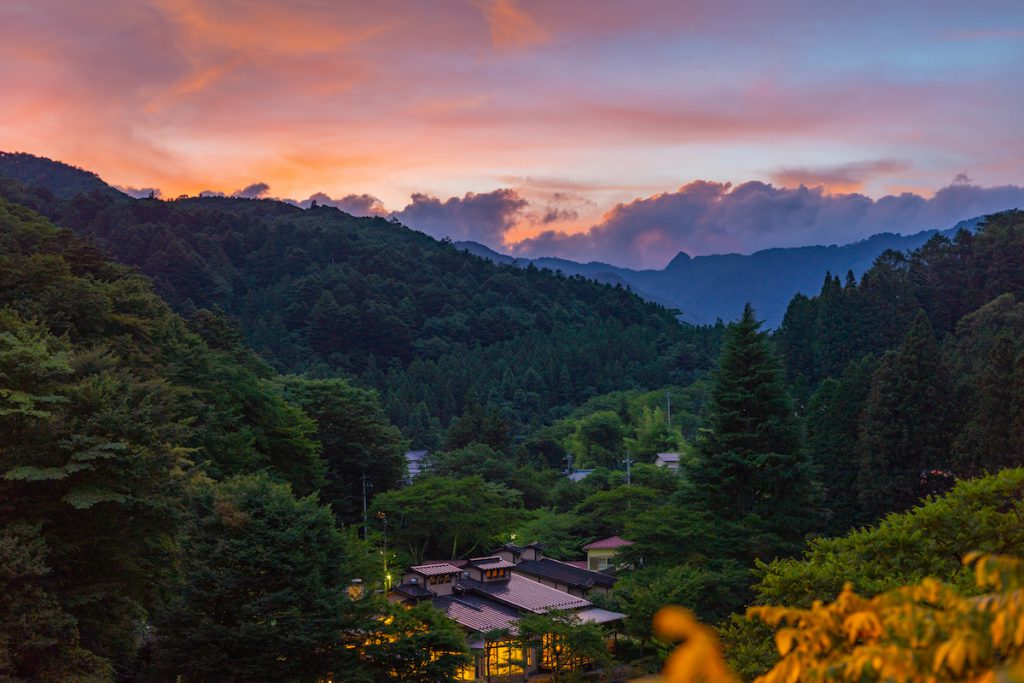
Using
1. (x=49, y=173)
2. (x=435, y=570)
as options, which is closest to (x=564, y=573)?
(x=435, y=570)

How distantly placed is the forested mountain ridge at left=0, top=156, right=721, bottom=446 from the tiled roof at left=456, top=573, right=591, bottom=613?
3625cm

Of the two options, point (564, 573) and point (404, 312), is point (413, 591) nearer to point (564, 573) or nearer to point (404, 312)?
point (564, 573)

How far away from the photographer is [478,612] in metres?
22.4

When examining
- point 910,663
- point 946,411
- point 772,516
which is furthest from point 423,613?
point 946,411

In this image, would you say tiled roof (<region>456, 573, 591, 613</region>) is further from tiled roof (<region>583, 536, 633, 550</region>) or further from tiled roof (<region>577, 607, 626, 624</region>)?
tiled roof (<region>583, 536, 633, 550</region>)

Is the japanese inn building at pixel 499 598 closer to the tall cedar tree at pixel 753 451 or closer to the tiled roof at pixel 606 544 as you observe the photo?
the tiled roof at pixel 606 544

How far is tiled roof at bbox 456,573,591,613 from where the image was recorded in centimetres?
2352

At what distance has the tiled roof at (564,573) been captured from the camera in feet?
90.7

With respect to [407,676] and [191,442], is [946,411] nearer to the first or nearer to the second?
[407,676]

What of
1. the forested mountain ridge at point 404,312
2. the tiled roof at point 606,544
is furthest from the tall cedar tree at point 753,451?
the forested mountain ridge at point 404,312

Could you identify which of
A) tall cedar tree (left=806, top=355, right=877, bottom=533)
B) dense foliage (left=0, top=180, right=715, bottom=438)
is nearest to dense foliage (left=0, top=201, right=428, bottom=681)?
tall cedar tree (left=806, top=355, right=877, bottom=533)

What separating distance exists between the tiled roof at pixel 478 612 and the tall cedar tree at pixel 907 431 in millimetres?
14545

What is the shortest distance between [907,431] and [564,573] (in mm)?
13065

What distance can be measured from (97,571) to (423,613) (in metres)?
5.70
